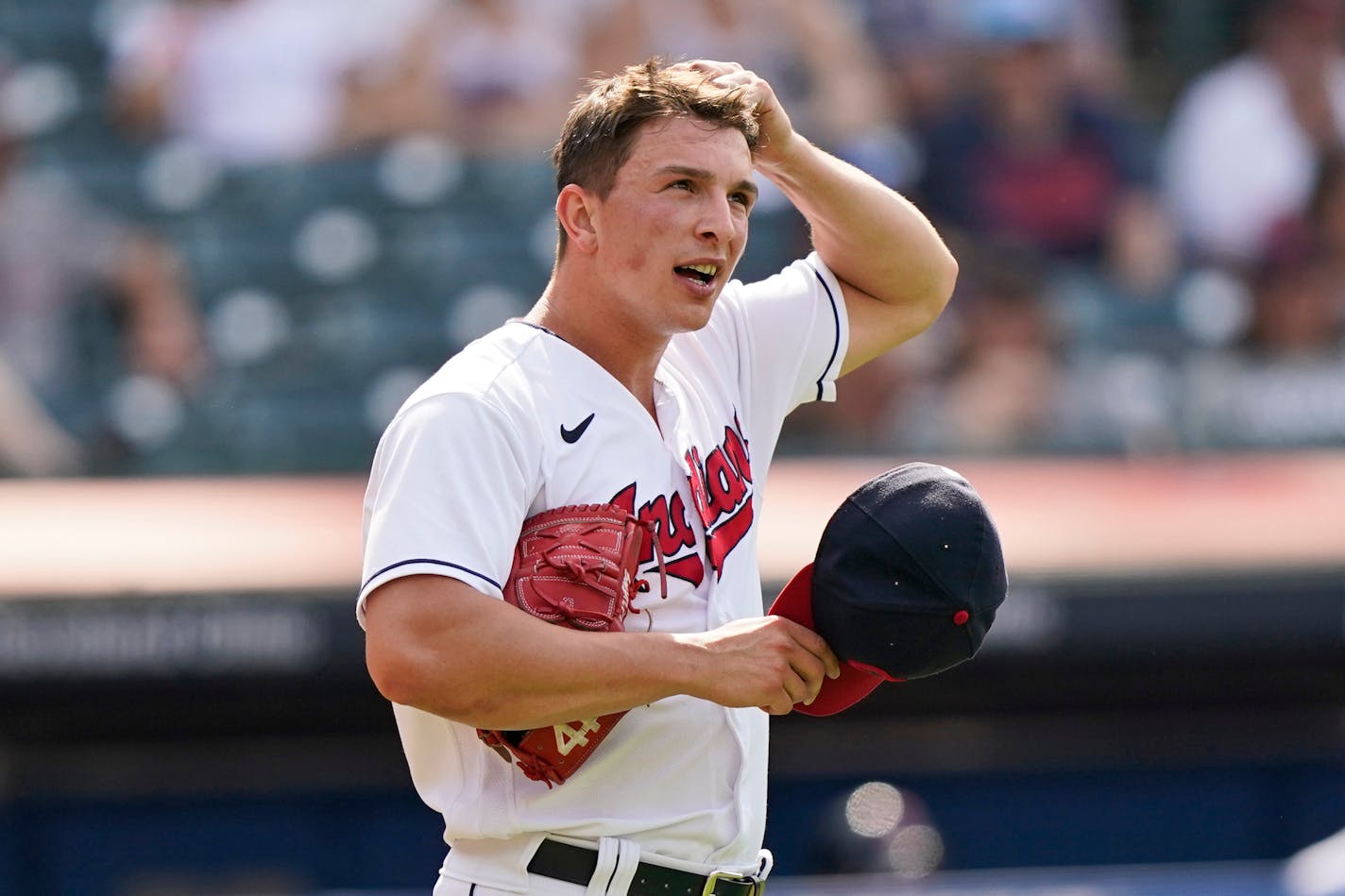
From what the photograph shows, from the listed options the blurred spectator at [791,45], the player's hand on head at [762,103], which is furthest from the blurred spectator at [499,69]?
the player's hand on head at [762,103]

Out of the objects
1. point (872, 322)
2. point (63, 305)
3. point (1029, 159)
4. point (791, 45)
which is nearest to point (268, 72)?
point (63, 305)

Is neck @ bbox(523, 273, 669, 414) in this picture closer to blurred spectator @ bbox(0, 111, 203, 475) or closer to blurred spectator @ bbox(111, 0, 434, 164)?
blurred spectator @ bbox(0, 111, 203, 475)

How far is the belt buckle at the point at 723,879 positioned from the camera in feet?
8.08

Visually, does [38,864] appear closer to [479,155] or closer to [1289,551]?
[479,155]

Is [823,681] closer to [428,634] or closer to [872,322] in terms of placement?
[428,634]

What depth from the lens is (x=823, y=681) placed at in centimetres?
243

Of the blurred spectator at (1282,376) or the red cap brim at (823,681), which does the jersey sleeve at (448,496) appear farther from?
the blurred spectator at (1282,376)

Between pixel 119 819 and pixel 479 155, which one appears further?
pixel 479 155

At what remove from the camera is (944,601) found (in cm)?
234

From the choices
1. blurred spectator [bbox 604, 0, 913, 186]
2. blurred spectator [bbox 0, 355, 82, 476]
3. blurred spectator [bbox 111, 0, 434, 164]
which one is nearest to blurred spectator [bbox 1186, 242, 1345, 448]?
blurred spectator [bbox 604, 0, 913, 186]

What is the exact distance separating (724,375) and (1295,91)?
5532 millimetres

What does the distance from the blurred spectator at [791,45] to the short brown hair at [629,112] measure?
4.86 m

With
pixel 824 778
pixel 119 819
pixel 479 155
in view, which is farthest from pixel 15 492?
pixel 824 778

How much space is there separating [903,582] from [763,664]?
8.8 inches
